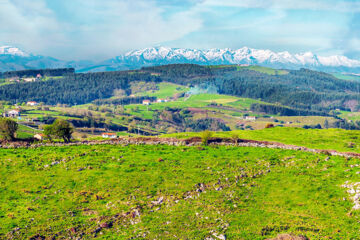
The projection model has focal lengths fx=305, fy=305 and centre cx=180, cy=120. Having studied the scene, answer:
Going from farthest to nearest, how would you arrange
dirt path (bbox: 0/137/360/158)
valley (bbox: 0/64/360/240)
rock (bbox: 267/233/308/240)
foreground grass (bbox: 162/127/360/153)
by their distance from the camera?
foreground grass (bbox: 162/127/360/153) → dirt path (bbox: 0/137/360/158) → valley (bbox: 0/64/360/240) → rock (bbox: 267/233/308/240)

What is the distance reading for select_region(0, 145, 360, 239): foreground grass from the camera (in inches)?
977

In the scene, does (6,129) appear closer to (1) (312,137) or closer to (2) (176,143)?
(2) (176,143)

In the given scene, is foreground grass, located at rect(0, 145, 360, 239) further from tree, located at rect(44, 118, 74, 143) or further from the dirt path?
tree, located at rect(44, 118, 74, 143)

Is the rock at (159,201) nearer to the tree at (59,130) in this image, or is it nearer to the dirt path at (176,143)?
the dirt path at (176,143)

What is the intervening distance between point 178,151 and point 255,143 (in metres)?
15.6

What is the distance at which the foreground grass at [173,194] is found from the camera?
24828 mm

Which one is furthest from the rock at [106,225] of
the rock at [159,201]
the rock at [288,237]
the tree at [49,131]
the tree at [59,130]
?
the tree at [49,131]

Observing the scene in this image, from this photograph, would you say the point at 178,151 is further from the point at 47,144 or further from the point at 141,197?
the point at 47,144

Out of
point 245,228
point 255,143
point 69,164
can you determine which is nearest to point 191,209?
point 245,228

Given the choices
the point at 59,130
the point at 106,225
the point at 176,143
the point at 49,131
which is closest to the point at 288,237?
the point at 106,225

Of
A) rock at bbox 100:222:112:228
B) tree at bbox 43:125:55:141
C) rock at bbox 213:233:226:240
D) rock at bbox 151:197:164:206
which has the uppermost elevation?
tree at bbox 43:125:55:141

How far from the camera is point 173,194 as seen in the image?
31406 millimetres

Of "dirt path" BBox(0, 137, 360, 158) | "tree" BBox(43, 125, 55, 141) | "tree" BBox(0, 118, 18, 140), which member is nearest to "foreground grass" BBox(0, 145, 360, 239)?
"dirt path" BBox(0, 137, 360, 158)

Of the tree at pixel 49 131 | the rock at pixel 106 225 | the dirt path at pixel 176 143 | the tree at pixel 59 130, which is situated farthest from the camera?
the tree at pixel 49 131
